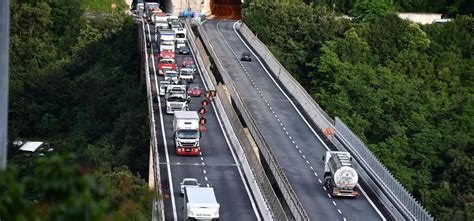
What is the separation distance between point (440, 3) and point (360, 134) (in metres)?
45.2

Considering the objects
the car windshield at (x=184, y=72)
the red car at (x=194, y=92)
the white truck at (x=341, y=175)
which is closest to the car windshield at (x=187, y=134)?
the white truck at (x=341, y=175)

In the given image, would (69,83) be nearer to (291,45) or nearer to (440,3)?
(291,45)

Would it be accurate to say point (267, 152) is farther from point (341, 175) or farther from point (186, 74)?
point (186, 74)

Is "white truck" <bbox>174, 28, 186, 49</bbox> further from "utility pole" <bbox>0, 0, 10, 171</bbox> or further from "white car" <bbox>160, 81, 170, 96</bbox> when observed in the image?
"utility pole" <bbox>0, 0, 10, 171</bbox>

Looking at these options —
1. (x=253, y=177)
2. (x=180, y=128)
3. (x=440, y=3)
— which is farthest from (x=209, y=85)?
(x=440, y=3)

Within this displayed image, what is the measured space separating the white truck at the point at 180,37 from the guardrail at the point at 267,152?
233 inches

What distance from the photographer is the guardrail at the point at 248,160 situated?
45.9m

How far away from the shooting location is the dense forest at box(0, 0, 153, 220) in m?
67.0

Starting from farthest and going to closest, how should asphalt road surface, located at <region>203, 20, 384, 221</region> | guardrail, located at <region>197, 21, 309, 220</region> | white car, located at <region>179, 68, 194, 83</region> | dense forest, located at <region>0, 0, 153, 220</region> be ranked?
white car, located at <region>179, 68, 194, 83</region> < dense forest, located at <region>0, 0, 153, 220</region> < asphalt road surface, located at <region>203, 20, 384, 221</region> < guardrail, located at <region>197, 21, 309, 220</region>

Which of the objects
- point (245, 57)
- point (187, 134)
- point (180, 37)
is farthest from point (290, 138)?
point (180, 37)

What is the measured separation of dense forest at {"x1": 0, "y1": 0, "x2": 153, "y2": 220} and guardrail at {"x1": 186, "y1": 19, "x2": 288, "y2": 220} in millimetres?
5855

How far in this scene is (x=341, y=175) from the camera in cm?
4856

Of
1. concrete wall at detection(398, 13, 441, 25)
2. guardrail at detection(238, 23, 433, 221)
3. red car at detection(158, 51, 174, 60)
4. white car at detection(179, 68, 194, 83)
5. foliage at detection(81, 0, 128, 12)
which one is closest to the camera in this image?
guardrail at detection(238, 23, 433, 221)

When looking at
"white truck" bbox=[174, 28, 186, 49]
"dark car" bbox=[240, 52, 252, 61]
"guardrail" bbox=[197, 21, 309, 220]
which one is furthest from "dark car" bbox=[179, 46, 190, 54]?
"dark car" bbox=[240, 52, 252, 61]
